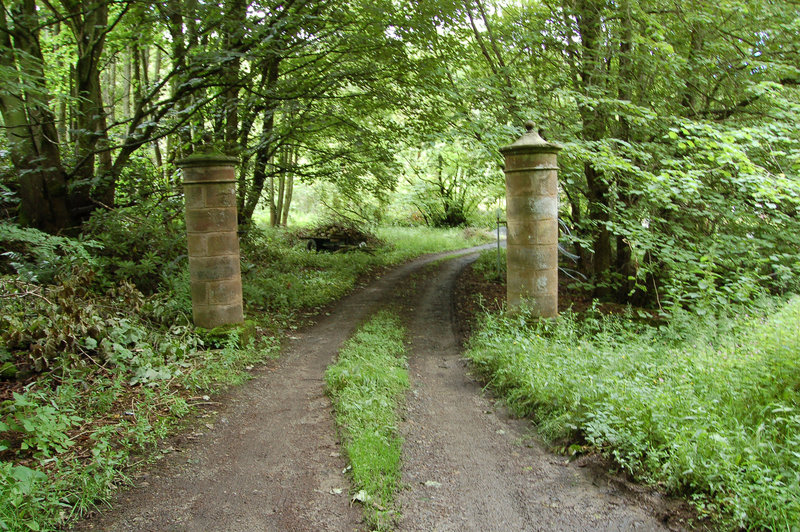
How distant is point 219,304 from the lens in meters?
6.97

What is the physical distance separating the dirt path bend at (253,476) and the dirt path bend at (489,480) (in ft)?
1.96

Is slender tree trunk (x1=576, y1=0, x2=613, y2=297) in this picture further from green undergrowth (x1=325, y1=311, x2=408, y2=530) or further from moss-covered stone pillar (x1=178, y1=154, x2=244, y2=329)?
moss-covered stone pillar (x1=178, y1=154, x2=244, y2=329)

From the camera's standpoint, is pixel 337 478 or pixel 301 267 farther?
pixel 301 267

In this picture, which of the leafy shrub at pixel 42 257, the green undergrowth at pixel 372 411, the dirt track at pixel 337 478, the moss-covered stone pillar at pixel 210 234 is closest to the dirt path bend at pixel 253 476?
the dirt track at pixel 337 478

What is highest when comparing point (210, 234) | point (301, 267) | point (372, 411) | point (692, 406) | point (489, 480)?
point (210, 234)

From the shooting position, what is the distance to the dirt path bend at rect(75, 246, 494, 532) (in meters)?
3.33

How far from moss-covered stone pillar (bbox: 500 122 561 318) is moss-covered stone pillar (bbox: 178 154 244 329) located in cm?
398

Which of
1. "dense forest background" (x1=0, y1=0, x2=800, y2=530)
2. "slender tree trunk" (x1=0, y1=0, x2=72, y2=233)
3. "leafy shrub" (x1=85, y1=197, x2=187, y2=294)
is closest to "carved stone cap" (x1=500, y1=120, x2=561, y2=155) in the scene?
"dense forest background" (x1=0, y1=0, x2=800, y2=530)

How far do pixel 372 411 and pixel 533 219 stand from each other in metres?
3.70

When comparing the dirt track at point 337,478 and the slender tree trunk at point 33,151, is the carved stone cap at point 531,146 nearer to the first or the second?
the dirt track at point 337,478

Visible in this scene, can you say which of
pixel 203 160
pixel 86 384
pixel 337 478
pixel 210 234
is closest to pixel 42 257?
pixel 210 234

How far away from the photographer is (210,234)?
6875 millimetres

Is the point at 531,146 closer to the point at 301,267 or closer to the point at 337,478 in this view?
the point at 337,478

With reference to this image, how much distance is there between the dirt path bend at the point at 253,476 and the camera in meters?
3.33
